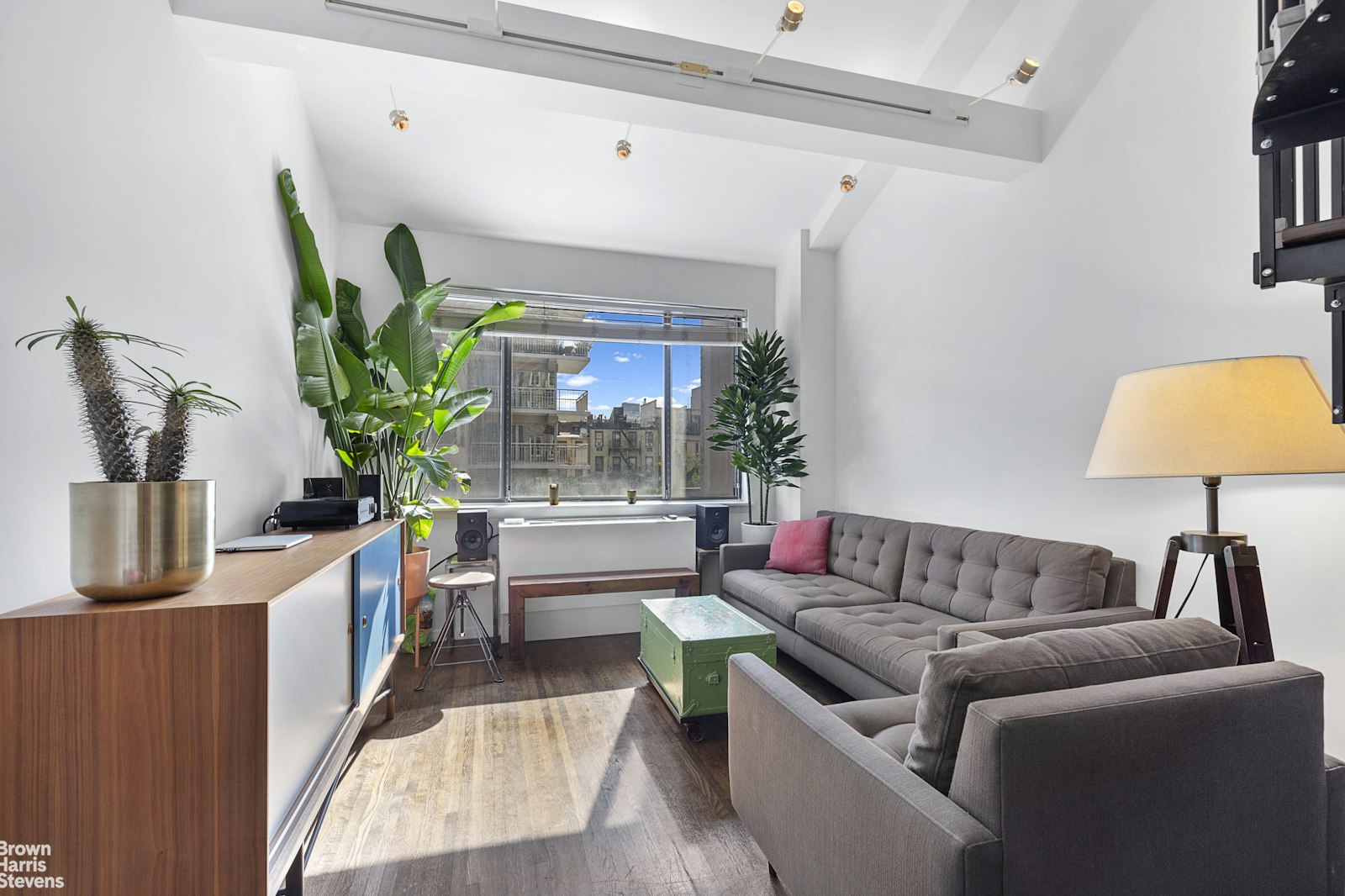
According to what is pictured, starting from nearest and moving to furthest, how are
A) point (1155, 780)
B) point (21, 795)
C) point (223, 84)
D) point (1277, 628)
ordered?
point (21, 795) → point (1155, 780) → point (1277, 628) → point (223, 84)

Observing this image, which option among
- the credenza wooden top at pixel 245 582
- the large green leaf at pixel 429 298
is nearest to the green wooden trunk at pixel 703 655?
the credenza wooden top at pixel 245 582

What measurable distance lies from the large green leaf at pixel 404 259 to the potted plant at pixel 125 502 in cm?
288

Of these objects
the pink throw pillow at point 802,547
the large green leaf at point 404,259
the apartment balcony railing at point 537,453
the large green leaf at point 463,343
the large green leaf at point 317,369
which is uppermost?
the large green leaf at point 404,259

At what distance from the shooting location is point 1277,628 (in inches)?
82.7

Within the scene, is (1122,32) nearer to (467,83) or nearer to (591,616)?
(467,83)

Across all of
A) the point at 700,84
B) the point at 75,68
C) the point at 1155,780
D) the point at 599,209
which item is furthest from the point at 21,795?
the point at 599,209

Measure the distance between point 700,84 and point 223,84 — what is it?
178 centimetres

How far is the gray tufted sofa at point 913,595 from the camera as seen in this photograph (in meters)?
2.45

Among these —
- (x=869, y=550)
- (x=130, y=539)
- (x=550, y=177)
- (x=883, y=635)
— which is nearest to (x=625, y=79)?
(x=550, y=177)

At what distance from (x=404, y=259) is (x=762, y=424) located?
2609mm

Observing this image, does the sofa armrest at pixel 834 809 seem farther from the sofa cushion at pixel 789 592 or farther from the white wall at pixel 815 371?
the white wall at pixel 815 371

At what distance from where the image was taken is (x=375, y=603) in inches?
96.7

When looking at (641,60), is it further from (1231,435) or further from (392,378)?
(392,378)

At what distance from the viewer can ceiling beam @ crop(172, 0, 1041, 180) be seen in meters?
2.19
